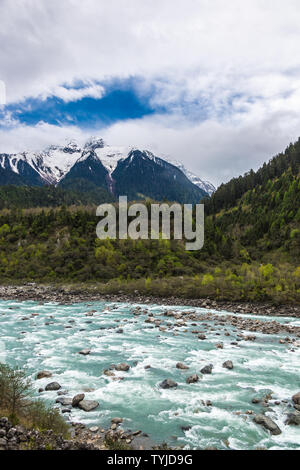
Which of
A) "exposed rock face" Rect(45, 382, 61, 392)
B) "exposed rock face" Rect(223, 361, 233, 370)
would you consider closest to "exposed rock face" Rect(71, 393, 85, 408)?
"exposed rock face" Rect(45, 382, 61, 392)

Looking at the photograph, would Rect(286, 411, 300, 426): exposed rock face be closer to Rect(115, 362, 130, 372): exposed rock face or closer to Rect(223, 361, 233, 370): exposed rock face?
Rect(223, 361, 233, 370): exposed rock face

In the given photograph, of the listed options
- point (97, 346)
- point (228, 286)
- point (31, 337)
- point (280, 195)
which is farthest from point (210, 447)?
point (280, 195)

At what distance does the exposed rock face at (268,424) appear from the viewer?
332 inches

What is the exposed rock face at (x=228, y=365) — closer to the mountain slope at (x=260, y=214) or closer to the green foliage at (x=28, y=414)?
the green foliage at (x=28, y=414)

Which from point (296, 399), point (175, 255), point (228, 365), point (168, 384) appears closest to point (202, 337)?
point (228, 365)

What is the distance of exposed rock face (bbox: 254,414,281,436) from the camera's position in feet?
27.6

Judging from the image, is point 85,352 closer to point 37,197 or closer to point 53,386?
point 53,386

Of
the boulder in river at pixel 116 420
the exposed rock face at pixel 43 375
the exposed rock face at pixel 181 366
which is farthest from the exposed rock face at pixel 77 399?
the exposed rock face at pixel 181 366

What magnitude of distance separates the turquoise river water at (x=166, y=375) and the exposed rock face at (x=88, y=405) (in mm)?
200

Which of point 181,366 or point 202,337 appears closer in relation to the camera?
point 181,366

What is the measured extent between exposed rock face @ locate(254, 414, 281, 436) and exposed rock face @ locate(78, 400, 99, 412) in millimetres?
5524

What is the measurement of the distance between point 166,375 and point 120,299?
27040mm

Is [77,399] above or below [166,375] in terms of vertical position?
above

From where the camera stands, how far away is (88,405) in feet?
32.3
